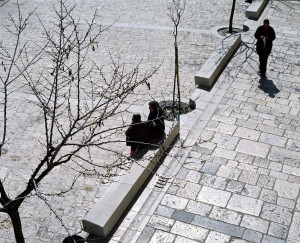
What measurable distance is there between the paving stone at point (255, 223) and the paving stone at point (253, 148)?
204 cm

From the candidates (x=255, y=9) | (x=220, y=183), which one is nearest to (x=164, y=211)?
(x=220, y=183)

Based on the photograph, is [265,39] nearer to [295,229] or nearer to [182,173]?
[182,173]

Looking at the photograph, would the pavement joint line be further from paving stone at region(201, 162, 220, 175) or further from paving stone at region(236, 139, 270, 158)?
paving stone at region(201, 162, 220, 175)

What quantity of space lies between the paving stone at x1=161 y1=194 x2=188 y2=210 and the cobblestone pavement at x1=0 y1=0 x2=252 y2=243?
1450mm

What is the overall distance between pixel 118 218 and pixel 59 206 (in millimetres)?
1454

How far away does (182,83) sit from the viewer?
13555 millimetres

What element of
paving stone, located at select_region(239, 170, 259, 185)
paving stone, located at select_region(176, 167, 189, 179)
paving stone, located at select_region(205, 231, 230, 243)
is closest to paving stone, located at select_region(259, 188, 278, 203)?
paving stone, located at select_region(239, 170, 259, 185)

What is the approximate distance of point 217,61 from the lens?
1358cm

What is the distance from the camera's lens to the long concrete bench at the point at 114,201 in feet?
26.4

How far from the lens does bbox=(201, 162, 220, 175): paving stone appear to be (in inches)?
383

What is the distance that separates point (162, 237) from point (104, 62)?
321 inches

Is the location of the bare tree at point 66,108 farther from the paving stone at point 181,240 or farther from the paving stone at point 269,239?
the paving stone at point 269,239

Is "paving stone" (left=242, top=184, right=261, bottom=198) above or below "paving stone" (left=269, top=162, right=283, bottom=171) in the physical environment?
below

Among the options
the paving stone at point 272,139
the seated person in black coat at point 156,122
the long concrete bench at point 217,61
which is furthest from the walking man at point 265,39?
the seated person in black coat at point 156,122
